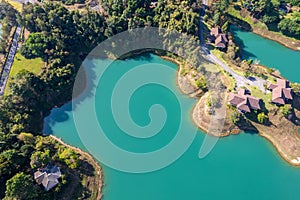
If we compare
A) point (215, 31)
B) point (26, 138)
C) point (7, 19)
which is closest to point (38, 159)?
point (26, 138)

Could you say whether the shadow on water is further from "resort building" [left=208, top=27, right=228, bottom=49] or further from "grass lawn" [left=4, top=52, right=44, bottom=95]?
"resort building" [left=208, top=27, right=228, bottom=49]

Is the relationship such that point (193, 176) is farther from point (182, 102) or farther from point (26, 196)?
point (26, 196)

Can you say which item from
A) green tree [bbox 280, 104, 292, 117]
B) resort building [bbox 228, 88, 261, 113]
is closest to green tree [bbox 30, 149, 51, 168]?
resort building [bbox 228, 88, 261, 113]

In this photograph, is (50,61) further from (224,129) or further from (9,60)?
(224,129)

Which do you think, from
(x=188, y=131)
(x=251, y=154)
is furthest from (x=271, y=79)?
(x=188, y=131)

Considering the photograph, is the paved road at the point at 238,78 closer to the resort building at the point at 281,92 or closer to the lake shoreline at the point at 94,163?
the resort building at the point at 281,92

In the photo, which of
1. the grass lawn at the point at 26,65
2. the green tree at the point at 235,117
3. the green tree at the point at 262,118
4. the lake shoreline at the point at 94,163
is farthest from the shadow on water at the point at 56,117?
the green tree at the point at 262,118
